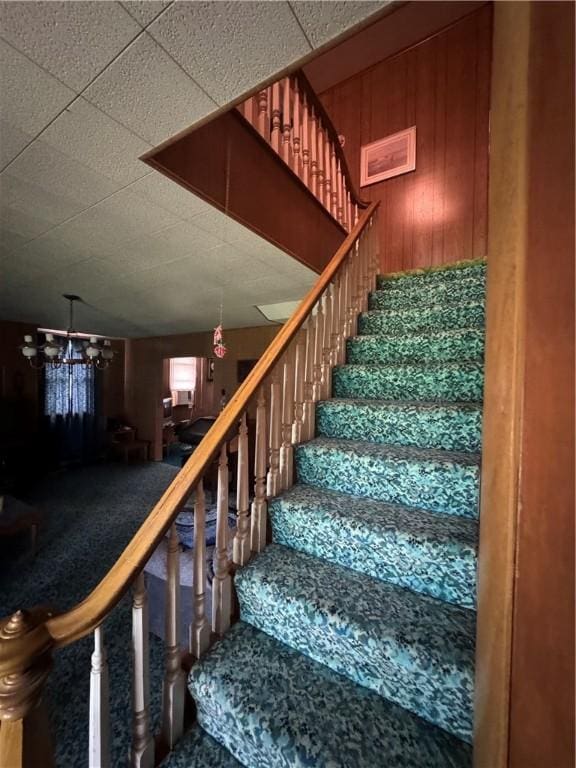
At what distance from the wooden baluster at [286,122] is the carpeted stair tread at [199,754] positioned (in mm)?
3020

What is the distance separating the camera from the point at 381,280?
2.73 metres

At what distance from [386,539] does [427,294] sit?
1.89 m

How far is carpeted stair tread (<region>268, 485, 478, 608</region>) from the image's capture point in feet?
→ 3.24

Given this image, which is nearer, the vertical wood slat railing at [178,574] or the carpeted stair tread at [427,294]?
the vertical wood slat railing at [178,574]

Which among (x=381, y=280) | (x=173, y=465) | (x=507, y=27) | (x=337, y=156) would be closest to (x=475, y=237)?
(x=381, y=280)

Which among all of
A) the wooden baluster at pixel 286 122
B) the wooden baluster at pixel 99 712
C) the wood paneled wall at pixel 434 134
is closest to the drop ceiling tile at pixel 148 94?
the wooden baluster at pixel 286 122

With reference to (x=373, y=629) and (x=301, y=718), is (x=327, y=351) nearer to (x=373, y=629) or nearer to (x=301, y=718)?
(x=373, y=629)

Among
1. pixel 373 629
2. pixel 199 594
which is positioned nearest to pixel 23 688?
pixel 199 594

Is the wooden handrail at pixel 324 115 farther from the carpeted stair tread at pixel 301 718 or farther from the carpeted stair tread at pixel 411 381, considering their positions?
the carpeted stair tread at pixel 301 718

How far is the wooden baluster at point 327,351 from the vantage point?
1862mm

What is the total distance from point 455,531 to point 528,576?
69cm

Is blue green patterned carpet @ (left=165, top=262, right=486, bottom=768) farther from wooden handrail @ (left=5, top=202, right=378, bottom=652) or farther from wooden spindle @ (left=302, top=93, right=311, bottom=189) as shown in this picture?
wooden spindle @ (left=302, top=93, right=311, bottom=189)

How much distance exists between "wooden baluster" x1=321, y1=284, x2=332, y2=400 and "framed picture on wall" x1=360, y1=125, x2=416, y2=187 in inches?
110

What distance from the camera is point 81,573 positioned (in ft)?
9.00
